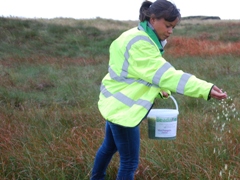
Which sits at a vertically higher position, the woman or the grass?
the woman

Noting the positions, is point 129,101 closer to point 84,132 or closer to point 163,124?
point 163,124

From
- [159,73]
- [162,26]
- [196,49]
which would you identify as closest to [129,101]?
[159,73]

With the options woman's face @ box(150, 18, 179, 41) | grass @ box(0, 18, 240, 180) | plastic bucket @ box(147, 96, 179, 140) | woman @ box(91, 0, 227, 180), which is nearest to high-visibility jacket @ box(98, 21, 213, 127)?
woman @ box(91, 0, 227, 180)

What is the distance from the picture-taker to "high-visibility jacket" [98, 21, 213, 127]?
94.2 inches

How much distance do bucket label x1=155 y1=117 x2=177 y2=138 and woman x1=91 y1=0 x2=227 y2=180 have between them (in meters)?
0.19

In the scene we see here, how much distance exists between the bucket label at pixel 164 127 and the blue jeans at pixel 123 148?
17cm

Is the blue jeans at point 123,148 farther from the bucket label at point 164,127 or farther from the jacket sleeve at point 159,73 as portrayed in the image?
the jacket sleeve at point 159,73

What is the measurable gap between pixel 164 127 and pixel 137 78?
0.49m

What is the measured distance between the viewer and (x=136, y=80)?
8.48ft

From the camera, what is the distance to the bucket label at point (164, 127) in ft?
9.29

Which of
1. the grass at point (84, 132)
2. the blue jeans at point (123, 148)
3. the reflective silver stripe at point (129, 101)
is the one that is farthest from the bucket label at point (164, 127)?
the grass at point (84, 132)

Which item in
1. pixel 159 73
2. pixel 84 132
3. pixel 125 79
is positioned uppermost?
pixel 159 73

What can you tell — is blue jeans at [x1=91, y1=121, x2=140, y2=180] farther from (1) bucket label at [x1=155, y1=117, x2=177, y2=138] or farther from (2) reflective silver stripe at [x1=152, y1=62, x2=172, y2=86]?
(2) reflective silver stripe at [x1=152, y1=62, x2=172, y2=86]

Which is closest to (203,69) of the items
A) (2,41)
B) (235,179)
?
(235,179)
